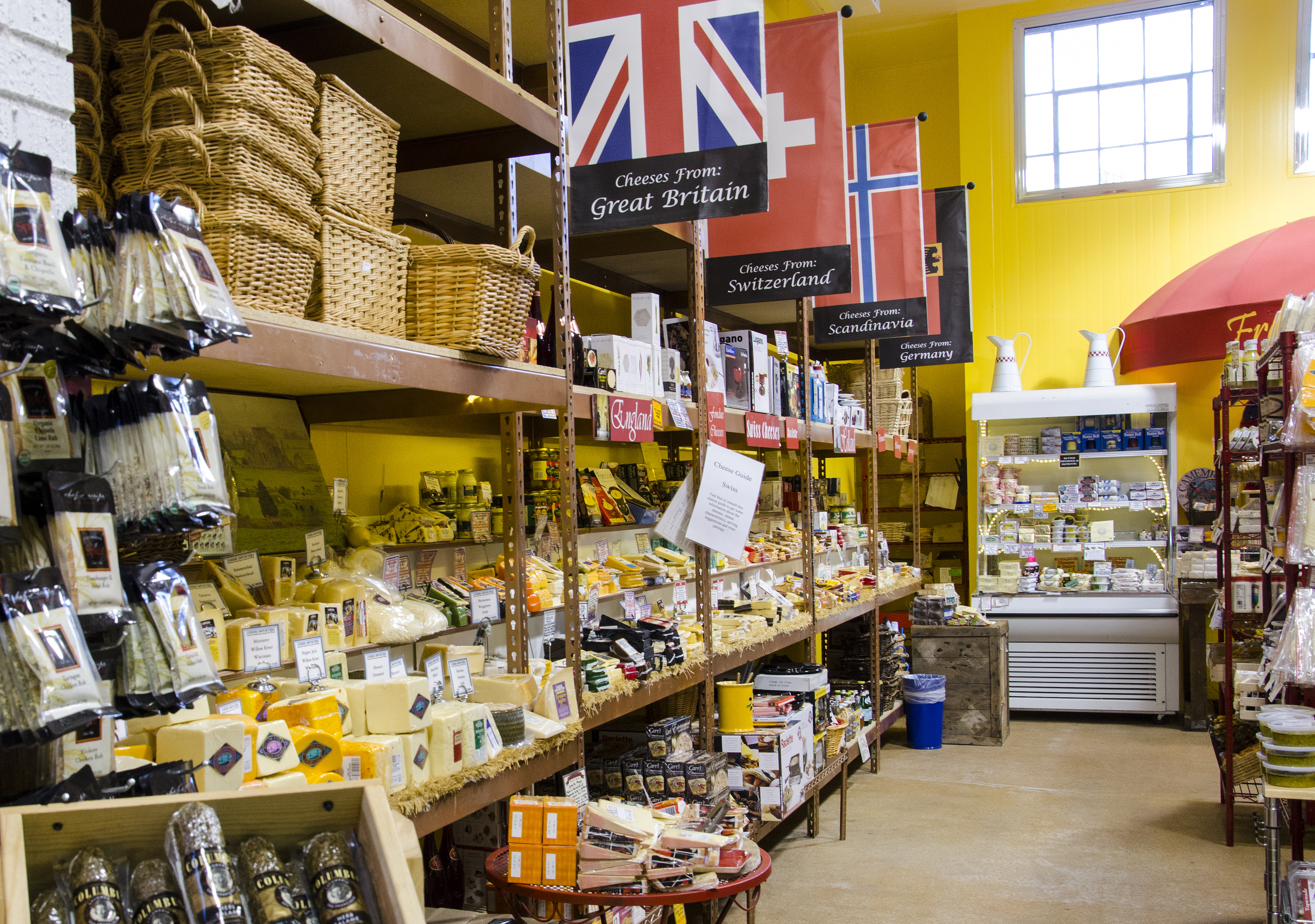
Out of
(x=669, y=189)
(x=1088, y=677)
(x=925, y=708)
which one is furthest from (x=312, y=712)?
(x=1088, y=677)

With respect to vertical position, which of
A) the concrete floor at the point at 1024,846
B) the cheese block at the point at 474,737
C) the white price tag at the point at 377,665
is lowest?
the concrete floor at the point at 1024,846

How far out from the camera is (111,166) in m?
2.11

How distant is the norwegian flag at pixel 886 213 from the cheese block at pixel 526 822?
4212 millimetres

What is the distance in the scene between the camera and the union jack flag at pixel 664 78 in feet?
11.6

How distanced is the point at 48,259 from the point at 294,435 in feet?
6.60

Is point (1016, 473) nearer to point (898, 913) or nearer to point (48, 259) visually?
point (898, 913)

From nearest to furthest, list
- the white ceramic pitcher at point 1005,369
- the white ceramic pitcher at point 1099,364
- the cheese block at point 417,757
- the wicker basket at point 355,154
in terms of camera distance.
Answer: the wicker basket at point 355,154, the cheese block at point 417,757, the white ceramic pitcher at point 1099,364, the white ceramic pitcher at point 1005,369

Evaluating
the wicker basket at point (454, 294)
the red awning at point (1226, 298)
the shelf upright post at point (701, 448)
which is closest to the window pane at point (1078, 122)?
the red awning at point (1226, 298)

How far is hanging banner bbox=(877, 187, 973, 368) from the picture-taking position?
7957 millimetres

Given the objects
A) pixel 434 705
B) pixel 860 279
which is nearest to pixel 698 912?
pixel 434 705

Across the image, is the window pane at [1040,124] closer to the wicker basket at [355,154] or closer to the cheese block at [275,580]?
the wicker basket at [355,154]

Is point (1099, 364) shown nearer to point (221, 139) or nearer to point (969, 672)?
point (969, 672)

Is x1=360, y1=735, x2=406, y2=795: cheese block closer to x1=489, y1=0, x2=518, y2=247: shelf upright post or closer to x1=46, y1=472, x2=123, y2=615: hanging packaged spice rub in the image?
x1=46, y1=472, x2=123, y2=615: hanging packaged spice rub

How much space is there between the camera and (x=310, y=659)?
2.60m
